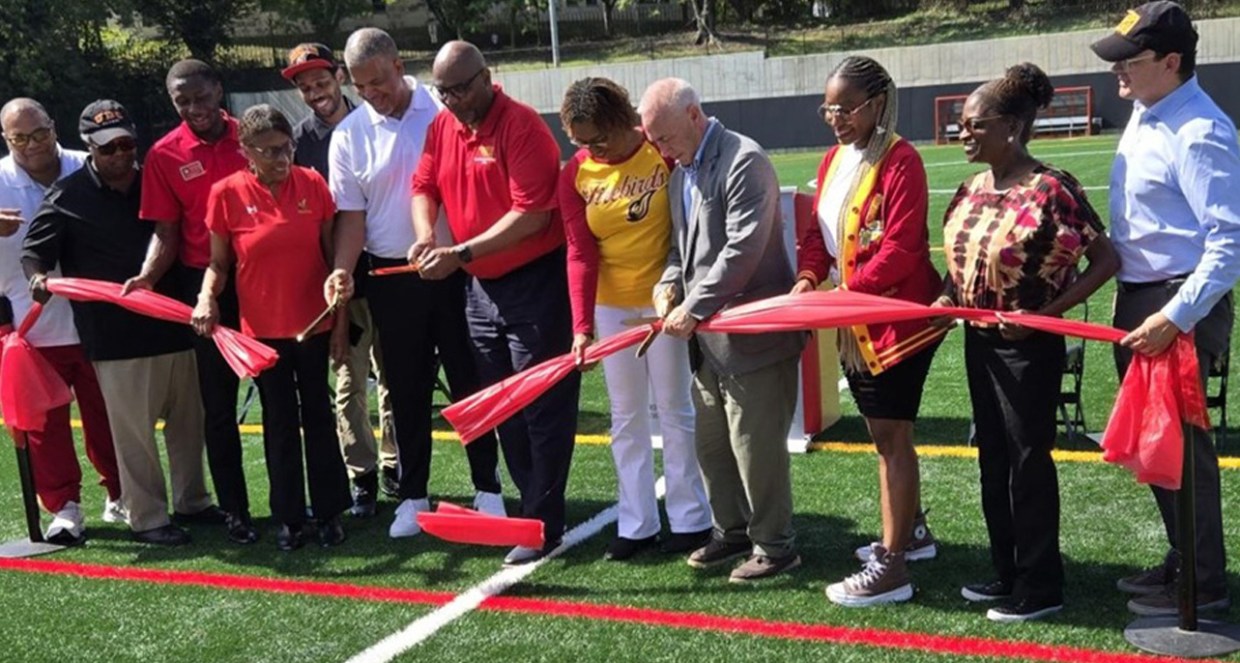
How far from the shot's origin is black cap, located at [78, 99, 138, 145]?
5.82 metres

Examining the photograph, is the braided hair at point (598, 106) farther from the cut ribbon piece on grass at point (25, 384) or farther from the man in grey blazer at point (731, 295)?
the cut ribbon piece on grass at point (25, 384)

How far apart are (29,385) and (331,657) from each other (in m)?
2.53

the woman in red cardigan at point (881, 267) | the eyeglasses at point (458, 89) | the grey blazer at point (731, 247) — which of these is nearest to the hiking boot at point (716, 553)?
the woman in red cardigan at point (881, 267)

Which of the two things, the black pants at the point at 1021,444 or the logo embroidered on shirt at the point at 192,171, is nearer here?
the black pants at the point at 1021,444

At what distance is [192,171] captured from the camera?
229 inches

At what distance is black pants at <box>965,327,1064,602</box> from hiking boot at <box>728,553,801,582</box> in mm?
910

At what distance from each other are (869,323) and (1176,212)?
106 cm

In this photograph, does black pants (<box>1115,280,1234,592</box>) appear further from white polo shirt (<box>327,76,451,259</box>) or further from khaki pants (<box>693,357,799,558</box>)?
white polo shirt (<box>327,76,451,259</box>)

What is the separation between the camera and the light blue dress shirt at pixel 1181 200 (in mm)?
3900

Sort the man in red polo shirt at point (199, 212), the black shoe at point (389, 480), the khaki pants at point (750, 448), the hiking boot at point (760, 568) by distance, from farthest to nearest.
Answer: the black shoe at point (389, 480)
the man in red polo shirt at point (199, 212)
the hiking boot at point (760, 568)
the khaki pants at point (750, 448)

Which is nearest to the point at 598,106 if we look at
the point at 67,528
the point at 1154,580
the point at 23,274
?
the point at 1154,580

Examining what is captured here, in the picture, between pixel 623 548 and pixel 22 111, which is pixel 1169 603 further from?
pixel 22 111

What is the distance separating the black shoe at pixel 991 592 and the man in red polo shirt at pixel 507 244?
6.00ft

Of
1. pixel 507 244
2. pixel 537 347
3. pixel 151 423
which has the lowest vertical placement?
pixel 151 423
